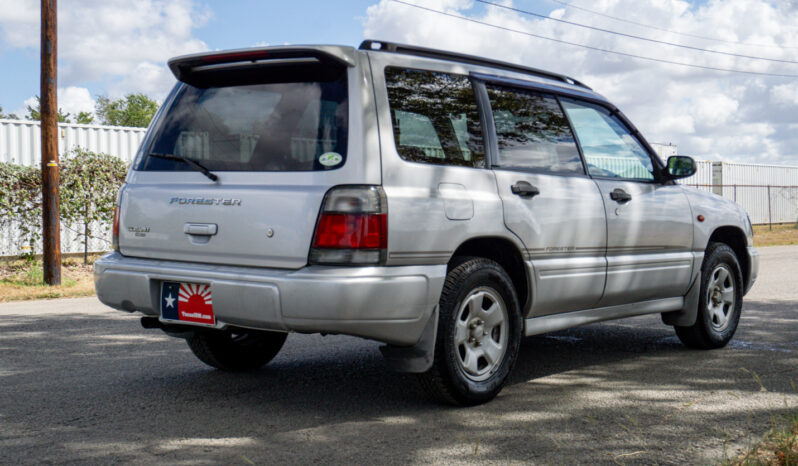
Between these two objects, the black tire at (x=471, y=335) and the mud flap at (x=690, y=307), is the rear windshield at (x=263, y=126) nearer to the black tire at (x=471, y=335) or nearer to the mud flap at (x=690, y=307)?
the black tire at (x=471, y=335)

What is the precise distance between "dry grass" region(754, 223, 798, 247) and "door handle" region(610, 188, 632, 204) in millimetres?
19294

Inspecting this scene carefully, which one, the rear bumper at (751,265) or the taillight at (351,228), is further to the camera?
the rear bumper at (751,265)

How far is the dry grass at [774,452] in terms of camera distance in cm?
349

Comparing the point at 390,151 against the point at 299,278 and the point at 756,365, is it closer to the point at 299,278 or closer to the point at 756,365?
the point at 299,278

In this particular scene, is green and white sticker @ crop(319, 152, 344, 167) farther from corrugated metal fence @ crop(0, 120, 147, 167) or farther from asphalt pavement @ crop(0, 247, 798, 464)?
corrugated metal fence @ crop(0, 120, 147, 167)

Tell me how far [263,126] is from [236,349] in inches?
71.8

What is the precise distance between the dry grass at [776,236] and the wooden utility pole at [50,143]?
18386 millimetres

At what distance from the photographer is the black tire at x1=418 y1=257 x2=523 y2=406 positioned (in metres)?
4.48

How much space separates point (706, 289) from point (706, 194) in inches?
29.7

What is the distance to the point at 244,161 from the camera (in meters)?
4.48

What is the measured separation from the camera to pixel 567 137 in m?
5.57

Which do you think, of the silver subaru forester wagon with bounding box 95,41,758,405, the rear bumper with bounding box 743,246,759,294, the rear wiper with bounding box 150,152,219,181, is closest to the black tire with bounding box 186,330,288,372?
the silver subaru forester wagon with bounding box 95,41,758,405

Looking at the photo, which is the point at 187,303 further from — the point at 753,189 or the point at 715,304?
the point at 753,189

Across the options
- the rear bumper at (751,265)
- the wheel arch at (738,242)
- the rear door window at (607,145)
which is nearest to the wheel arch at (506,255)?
the rear door window at (607,145)
